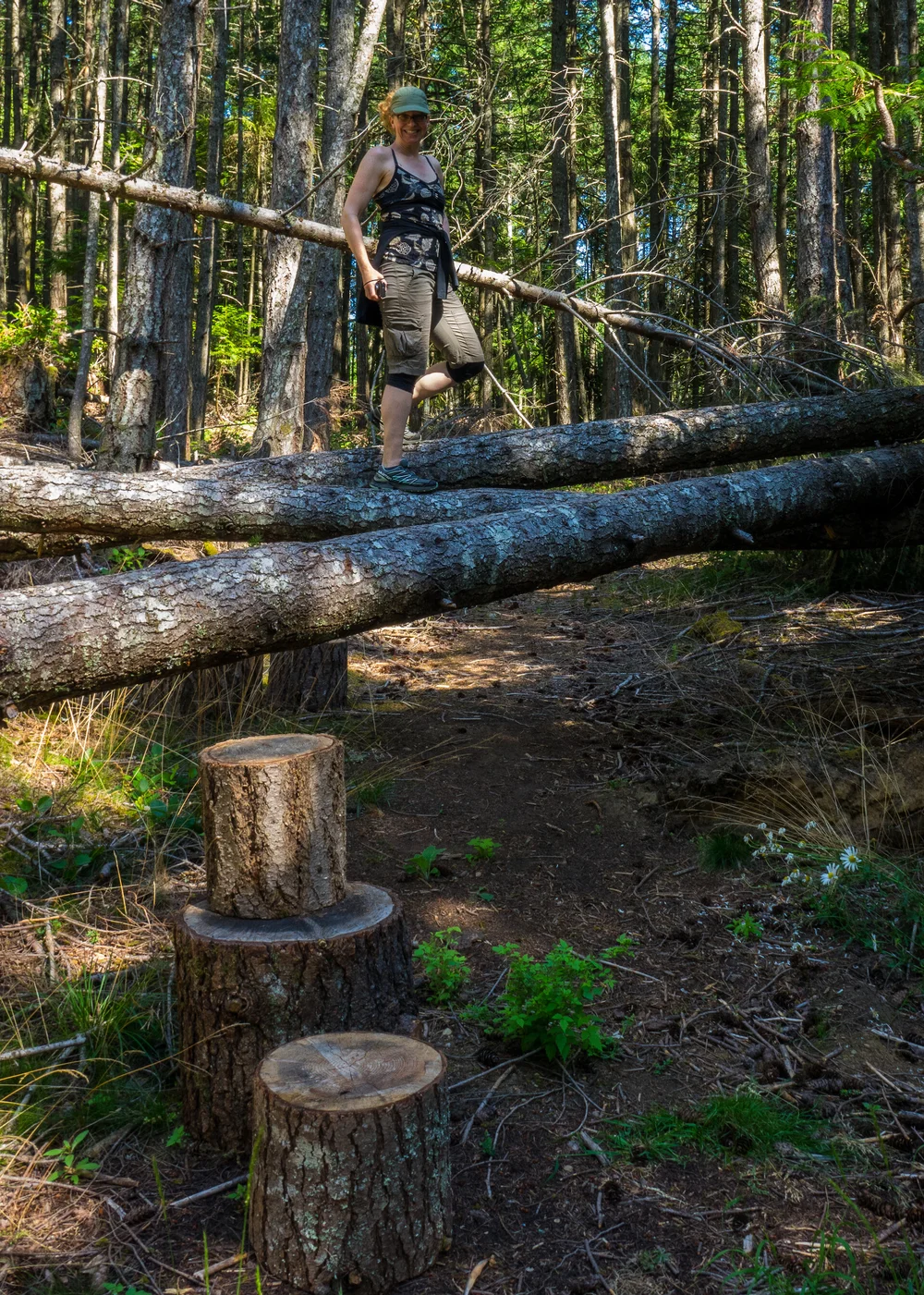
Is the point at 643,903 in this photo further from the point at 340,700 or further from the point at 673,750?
the point at 340,700

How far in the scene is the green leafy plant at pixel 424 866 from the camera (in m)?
3.96

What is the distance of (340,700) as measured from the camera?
571 centimetres

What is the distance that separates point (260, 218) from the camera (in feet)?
21.6

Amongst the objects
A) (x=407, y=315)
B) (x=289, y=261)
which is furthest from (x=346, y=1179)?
(x=289, y=261)

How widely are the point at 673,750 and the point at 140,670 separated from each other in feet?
9.10

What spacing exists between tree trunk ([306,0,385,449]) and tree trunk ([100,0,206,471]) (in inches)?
99.8

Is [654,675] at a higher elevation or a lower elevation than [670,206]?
lower

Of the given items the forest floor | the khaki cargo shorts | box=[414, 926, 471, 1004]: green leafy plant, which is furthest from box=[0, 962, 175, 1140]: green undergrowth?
the khaki cargo shorts

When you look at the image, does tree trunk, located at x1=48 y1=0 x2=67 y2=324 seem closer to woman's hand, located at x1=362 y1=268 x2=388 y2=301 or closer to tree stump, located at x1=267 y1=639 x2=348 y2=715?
woman's hand, located at x1=362 y1=268 x2=388 y2=301

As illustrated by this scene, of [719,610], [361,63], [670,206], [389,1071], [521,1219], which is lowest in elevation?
[521,1219]

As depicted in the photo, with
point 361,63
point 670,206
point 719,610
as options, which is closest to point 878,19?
point 670,206

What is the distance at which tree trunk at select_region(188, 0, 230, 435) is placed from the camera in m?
16.1

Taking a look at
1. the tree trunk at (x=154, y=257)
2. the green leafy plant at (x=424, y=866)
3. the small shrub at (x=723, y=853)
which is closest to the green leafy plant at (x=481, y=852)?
the green leafy plant at (x=424, y=866)

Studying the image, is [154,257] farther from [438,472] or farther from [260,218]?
[438,472]
